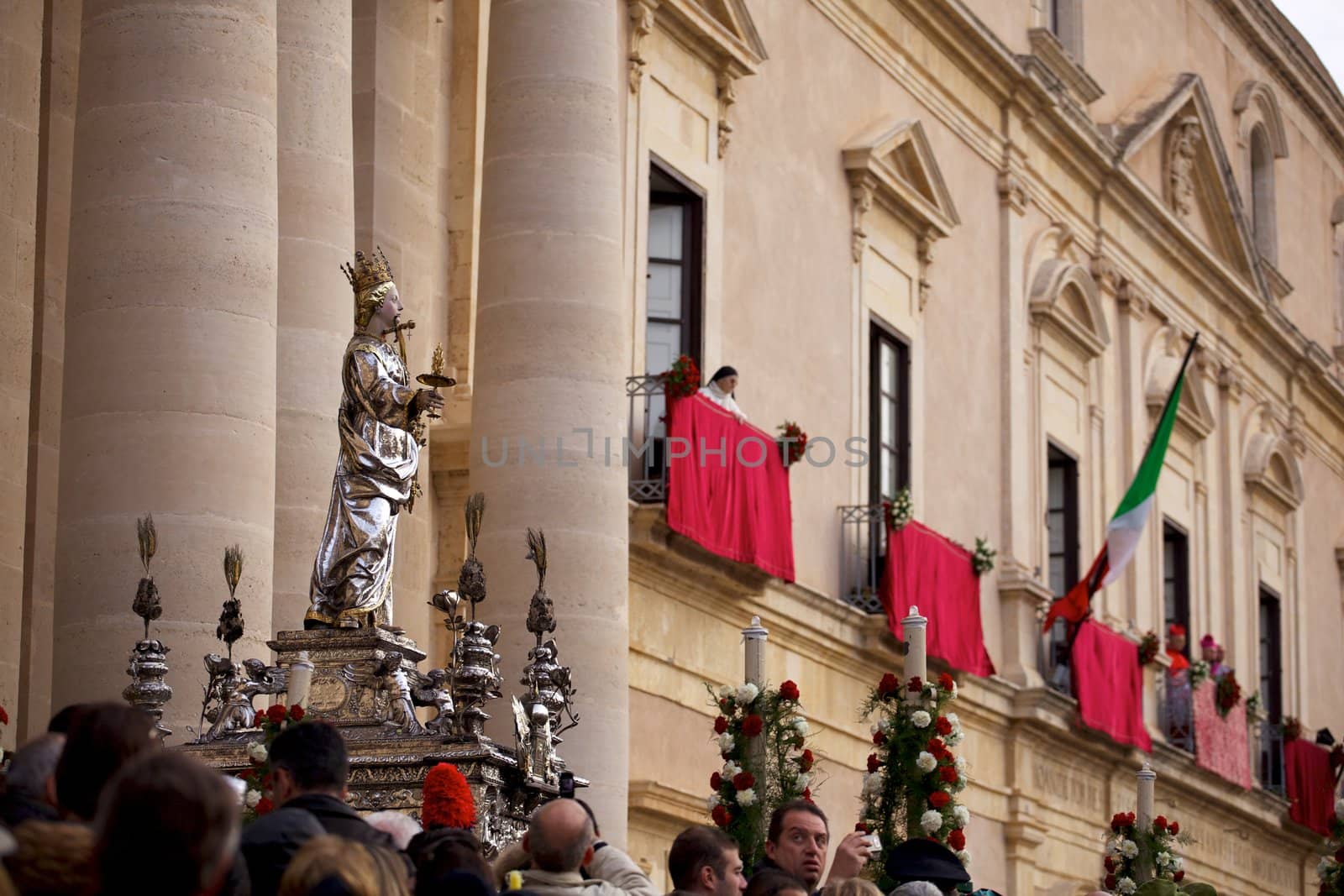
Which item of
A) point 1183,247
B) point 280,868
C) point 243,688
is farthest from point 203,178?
point 1183,247

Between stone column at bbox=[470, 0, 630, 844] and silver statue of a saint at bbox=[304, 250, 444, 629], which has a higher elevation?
stone column at bbox=[470, 0, 630, 844]

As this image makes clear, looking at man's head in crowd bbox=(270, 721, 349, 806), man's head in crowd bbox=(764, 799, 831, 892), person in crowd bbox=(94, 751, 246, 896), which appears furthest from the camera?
man's head in crowd bbox=(764, 799, 831, 892)

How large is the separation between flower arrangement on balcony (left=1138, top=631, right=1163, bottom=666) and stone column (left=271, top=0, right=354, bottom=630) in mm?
14742

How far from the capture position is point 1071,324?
26062 millimetres

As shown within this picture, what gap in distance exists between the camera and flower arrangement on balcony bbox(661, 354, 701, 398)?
1744 centimetres

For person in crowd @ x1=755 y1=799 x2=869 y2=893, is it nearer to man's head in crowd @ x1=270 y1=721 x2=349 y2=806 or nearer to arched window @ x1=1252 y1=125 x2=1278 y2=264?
man's head in crowd @ x1=270 y1=721 x2=349 y2=806

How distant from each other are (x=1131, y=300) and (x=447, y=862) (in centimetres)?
2248

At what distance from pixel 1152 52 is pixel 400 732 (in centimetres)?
2235

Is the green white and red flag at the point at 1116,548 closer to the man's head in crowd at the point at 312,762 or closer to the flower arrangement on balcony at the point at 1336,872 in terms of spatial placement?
the flower arrangement on balcony at the point at 1336,872

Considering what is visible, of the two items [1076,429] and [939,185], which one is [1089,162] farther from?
[939,185]

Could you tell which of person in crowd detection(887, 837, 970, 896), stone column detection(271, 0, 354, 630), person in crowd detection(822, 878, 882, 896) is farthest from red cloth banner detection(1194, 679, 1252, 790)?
person in crowd detection(822, 878, 882, 896)

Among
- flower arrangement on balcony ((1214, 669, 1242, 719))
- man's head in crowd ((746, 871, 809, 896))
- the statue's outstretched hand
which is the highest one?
flower arrangement on balcony ((1214, 669, 1242, 719))

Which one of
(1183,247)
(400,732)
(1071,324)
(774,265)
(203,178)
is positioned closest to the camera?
(400,732)

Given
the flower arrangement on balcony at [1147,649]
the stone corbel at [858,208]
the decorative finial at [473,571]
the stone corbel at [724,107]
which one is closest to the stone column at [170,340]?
the decorative finial at [473,571]
